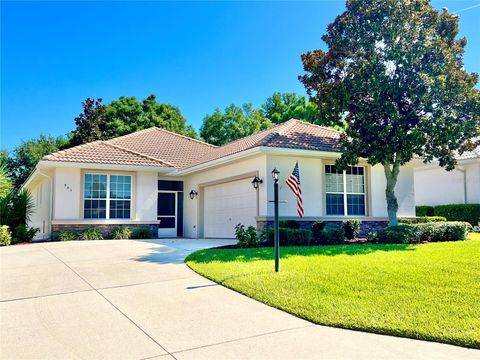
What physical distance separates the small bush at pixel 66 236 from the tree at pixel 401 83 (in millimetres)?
11286

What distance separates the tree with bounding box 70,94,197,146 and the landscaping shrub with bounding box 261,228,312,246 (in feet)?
82.3

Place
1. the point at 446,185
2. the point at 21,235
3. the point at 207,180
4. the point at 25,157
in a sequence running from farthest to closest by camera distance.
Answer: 1. the point at 25,157
2. the point at 446,185
3. the point at 207,180
4. the point at 21,235

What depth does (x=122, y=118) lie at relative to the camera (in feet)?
127

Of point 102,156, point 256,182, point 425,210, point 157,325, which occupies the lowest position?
point 157,325

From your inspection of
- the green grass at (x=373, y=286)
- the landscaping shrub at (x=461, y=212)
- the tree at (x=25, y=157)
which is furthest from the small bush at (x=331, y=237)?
the tree at (x=25, y=157)

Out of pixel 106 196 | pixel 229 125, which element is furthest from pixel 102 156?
pixel 229 125

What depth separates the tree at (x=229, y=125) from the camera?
40500 mm

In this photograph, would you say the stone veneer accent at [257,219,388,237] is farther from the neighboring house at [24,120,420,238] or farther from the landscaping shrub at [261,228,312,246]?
the landscaping shrub at [261,228,312,246]

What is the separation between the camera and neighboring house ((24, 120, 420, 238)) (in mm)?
14920

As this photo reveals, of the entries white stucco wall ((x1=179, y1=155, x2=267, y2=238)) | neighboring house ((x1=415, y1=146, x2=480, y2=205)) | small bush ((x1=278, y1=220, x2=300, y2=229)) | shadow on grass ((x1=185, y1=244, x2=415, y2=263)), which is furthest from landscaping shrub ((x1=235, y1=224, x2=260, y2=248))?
neighboring house ((x1=415, y1=146, x2=480, y2=205))

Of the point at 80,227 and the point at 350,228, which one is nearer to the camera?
the point at 350,228

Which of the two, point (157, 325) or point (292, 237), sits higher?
point (292, 237)

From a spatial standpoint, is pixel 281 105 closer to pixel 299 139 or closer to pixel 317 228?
pixel 299 139

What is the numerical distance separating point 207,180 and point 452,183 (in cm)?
1373
